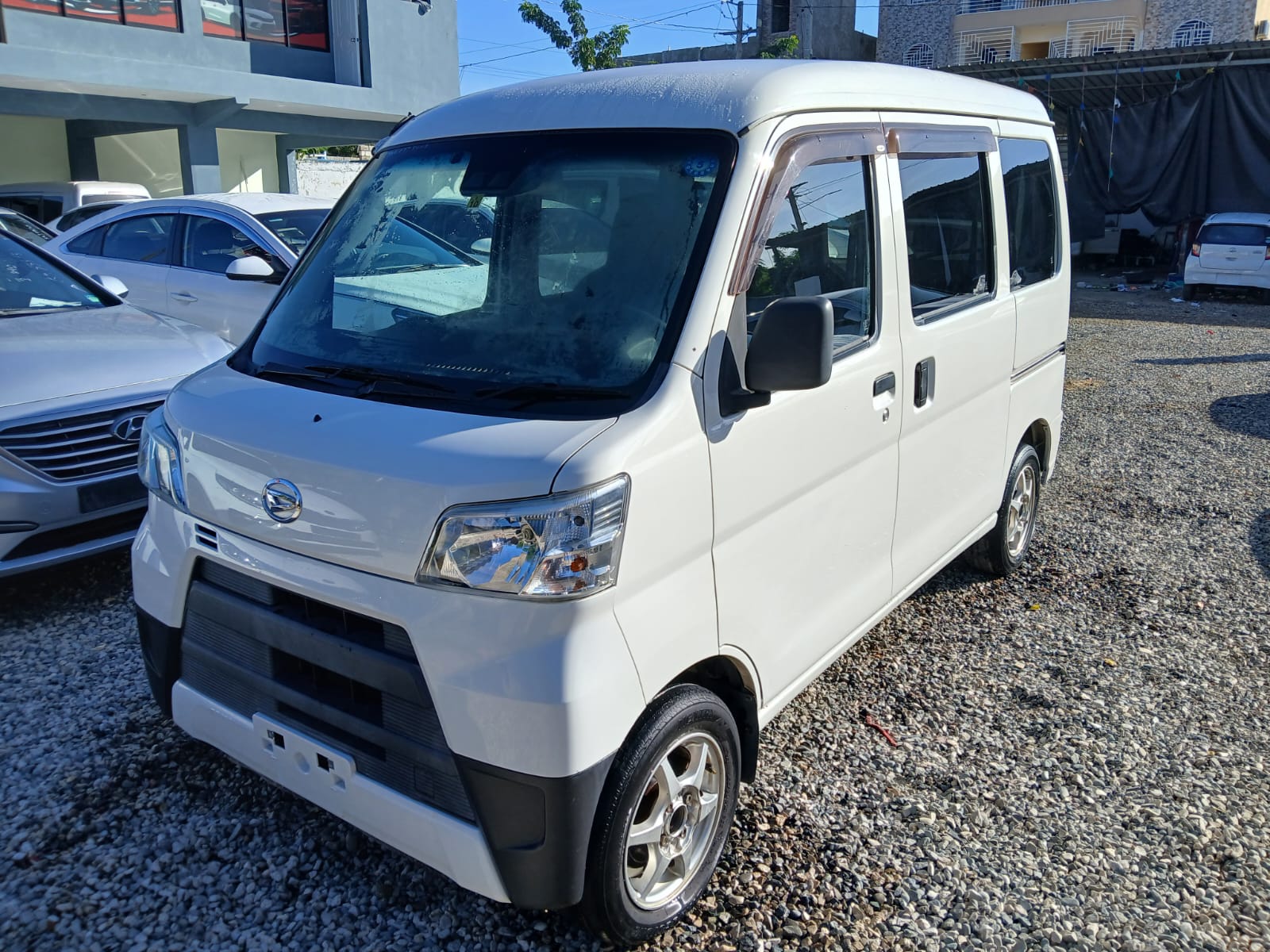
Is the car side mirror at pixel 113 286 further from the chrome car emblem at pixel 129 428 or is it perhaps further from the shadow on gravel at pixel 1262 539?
the shadow on gravel at pixel 1262 539

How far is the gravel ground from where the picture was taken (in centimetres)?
265

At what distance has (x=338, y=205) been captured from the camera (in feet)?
10.8

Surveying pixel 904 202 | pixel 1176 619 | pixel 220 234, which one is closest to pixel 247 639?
pixel 904 202

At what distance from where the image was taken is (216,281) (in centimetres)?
732

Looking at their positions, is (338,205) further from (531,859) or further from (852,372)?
(531,859)

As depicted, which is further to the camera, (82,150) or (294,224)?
(82,150)

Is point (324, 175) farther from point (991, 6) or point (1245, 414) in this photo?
point (1245, 414)

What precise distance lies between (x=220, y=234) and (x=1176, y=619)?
6.70 metres

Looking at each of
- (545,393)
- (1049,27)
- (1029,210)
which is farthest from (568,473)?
(1049,27)

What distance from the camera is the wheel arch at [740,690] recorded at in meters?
2.66

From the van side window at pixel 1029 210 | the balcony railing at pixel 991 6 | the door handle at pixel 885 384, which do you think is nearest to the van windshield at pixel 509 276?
the door handle at pixel 885 384

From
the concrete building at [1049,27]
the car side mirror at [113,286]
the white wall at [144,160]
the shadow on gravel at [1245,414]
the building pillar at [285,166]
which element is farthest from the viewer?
the concrete building at [1049,27]

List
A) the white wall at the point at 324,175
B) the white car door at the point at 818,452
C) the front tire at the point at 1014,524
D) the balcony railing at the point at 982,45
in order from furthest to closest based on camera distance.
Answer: the balcony railing at the point at 982,45, the white wall at the point at 324,175, the front tire at the point at 1014,524, the white car door at the point at 818,452

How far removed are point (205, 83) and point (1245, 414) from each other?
17803 mm
